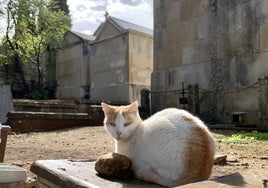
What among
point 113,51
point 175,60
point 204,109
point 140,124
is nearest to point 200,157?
point 140,124

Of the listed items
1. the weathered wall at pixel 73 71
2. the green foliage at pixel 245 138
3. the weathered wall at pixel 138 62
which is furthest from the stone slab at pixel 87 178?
the weathered wall at pixel 73 71

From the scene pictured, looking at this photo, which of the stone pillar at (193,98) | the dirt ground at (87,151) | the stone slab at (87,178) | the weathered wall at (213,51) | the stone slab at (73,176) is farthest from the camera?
the stone pillar at (193,98)

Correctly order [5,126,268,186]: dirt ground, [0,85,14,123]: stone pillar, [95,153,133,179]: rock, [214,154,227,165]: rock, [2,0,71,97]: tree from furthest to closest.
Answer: [2,0,71,97]: tree < [0,85,14,123]: stone pillar < [5,126,268,186]: dirt ground < [214,154,227,165]: rock < [95,153,133,179]: rock

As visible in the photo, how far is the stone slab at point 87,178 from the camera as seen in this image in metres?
1.85

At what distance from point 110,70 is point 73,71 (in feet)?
9.45

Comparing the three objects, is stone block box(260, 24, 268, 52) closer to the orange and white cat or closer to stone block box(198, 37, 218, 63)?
stone block box(198, 37, 218, 63)

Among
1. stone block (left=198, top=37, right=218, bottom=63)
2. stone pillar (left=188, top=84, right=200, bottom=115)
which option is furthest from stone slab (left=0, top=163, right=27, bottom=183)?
stone block (left=198, top=37, right=218, bottom=63)

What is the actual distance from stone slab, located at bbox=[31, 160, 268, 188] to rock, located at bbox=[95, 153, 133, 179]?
6 cm

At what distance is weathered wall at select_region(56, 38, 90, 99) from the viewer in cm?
1639

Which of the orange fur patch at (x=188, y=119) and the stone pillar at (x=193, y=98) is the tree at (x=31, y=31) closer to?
the stone pillar at (x=193, y=98)

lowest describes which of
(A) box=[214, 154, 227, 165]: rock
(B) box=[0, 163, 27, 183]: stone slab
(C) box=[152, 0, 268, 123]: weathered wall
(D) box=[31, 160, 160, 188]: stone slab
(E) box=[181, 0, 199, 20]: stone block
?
(A) box=[214, 154, 227, 165]: rock

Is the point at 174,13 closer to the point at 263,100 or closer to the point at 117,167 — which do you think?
the point at 263,100

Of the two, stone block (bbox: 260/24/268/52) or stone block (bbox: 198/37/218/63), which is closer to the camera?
stone block (bbox: 260/24/268/52)

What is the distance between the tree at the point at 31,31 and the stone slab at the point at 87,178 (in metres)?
14.4
